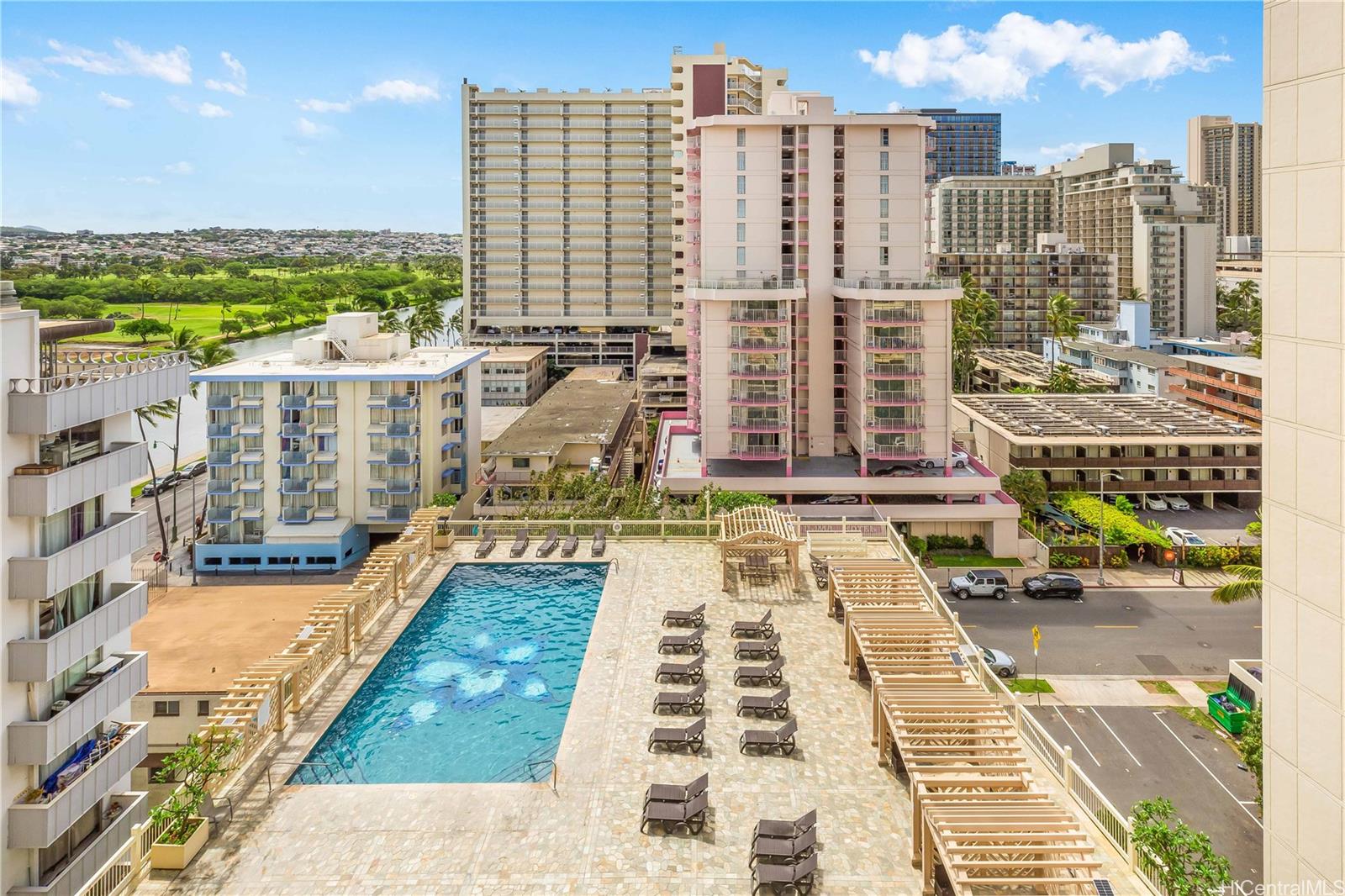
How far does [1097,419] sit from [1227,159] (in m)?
172

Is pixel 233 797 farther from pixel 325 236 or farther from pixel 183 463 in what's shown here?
pixel 325 236

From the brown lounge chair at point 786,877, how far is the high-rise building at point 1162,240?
398ft

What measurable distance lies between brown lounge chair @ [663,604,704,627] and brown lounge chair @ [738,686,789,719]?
5255 mm

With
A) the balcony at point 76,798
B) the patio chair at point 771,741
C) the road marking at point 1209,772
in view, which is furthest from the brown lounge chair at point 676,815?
the road marking at point 1209,772

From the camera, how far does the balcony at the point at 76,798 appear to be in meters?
17.3

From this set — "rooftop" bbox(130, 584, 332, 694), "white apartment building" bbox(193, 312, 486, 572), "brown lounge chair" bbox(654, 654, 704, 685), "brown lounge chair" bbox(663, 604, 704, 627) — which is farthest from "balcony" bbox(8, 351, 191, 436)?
"white apartment building" bbox(193, 312, 486, 572)

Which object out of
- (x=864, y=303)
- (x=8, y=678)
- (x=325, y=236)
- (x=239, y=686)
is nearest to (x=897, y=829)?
(x=239, y=686)

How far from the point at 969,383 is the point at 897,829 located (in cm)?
8340

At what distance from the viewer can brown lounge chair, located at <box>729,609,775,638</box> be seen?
2583 centimetres

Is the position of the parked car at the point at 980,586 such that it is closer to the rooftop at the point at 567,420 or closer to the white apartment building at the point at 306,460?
the rooftop at the point at 567,420

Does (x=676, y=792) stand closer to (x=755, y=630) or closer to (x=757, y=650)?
(x=757, y=650)

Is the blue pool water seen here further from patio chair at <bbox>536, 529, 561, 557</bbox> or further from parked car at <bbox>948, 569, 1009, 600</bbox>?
parked car at <bbox>948, 569, 1009, 600</bbox>

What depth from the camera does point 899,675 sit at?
19.2 m

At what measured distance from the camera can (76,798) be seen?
18.3 metres
